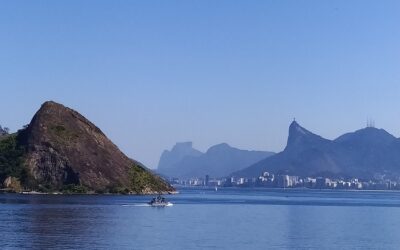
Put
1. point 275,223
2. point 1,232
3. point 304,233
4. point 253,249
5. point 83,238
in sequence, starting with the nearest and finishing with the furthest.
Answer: point 253,249 → point 83,238 → point 1,232 → point 304,233 → point 275,223

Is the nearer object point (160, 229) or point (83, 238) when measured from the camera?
point (83, 238)

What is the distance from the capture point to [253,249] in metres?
83.4

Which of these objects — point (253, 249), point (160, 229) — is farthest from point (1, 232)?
point (253, 249)

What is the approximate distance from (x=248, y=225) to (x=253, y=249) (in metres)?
33.9

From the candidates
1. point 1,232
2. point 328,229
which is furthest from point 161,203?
point 1,232

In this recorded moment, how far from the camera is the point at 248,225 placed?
117 metres

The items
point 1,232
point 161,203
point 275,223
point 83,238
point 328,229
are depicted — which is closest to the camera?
point 83,238

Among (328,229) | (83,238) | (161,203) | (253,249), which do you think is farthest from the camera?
(161,203)

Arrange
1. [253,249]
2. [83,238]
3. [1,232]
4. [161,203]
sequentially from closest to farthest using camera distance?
[253,249] → [83,238] → [1,232] → [161,203]

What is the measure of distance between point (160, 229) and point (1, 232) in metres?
21.3

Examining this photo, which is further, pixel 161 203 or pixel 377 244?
pixel 161 203


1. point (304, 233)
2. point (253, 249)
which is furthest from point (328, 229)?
point (253, 249)

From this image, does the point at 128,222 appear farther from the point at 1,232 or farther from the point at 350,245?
the point at 350,245

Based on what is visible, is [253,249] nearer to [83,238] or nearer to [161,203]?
[83,238]
